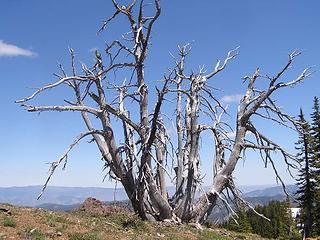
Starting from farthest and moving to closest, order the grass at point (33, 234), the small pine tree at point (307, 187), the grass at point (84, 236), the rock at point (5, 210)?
the small pine tree at point (307, 187), the rock at point (5, 210), the grass at point (84, 236), the grass at point (33, 234)

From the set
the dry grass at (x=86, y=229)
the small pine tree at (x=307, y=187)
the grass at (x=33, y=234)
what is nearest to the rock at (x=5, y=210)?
the dry grass at (x=86, y=229)

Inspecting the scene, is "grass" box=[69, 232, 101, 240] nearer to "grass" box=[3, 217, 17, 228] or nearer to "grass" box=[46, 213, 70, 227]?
"grass" box=[46, 213, 70, 227]

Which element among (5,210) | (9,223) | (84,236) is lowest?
(84,236)

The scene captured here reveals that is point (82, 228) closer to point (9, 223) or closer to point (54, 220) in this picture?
point (54, 220)

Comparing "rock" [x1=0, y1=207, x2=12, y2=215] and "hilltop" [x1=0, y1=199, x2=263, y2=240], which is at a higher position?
"rock" [x1=0, y1=207, x2=12, y2=215]

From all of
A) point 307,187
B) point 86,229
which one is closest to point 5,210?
point 86,229

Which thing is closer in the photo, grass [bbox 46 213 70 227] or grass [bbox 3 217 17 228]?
grass [bbox 3 217 17 228]

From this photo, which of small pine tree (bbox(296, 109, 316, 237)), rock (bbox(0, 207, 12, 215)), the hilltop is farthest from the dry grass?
small pine tree (bbox(296, 109, 316, 237))

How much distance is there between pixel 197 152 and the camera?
20.8 m

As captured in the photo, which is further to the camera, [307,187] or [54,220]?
[307,187]

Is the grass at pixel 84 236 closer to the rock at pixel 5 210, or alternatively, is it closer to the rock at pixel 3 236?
the rock at pixel 3 236

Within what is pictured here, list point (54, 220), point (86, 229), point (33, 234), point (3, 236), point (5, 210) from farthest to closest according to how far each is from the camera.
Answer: point (5, 210), point (54, 220), point (86, 229), point (33, 234), point (3, 236)

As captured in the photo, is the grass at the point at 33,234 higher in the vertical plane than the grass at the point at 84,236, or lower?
higher

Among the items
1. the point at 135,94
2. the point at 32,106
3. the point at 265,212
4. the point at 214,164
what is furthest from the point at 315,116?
the point at 265,212
